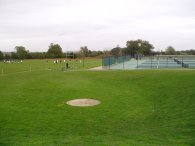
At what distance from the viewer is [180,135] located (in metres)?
9.30

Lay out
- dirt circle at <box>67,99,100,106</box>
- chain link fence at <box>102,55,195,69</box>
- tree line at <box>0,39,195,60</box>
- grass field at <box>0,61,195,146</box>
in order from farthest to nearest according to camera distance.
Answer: tree line at <box>0,39,195,60</box>, chain link fence at <box>102,55,195,69</box>, dirt circle at <box>67,99,100,106</box>, grass field at <box>0,61,195,146</box>

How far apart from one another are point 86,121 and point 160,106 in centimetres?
440

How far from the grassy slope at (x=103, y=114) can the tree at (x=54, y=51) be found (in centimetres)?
8452

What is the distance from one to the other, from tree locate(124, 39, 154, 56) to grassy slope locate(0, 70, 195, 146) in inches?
3417

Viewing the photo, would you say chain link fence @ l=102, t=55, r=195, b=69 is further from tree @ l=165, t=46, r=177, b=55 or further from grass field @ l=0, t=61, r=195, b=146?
tree @ l=165, t=46, r=177, b=55

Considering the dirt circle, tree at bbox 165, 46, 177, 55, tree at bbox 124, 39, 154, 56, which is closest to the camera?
the dirt circle

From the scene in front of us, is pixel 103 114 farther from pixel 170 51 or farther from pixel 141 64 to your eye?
pixel 170 51

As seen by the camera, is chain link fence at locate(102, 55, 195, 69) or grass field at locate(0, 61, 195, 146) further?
chain link fence at locate(102, 55, 195, 69)

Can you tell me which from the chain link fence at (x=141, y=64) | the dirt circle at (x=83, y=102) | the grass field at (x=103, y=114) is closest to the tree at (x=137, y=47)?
the chain link fence at (x=141, y=64)

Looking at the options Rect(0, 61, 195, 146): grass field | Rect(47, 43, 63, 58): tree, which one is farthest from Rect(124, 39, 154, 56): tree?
Rect(0, 61, 195, 146): grass field

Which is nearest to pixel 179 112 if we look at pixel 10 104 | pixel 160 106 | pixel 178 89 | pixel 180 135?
pixel 160 106

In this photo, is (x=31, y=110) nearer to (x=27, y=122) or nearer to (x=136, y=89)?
(x=27, y=122)

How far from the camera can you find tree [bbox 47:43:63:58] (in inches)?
4156

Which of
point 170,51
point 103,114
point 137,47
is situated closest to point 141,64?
point 103,114
